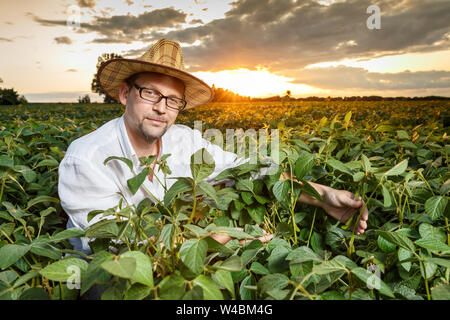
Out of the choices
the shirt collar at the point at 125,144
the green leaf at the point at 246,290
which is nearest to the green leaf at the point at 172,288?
the green leaf at the point at 246,290

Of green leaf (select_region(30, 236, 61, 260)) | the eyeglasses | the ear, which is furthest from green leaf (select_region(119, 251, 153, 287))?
the ear

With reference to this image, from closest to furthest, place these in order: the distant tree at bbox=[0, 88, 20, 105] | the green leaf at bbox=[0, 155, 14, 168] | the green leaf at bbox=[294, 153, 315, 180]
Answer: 1. the green leaf at bbox=[294, 153, 315, 180]
2. the green leaf at bbox=[0, 155, 14, 168]
3. the distant tree at bbox=[0, 88, 20, 105]

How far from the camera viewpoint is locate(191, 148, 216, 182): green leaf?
0.84 m

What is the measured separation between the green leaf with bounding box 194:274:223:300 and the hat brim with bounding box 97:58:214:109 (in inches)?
48.6

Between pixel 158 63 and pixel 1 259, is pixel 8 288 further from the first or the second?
pixel 158 63

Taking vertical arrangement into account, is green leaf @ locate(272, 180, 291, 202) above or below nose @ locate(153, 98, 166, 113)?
below

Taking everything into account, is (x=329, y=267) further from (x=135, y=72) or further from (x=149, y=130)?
(x=135, y=72)

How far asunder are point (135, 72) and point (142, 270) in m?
1.39

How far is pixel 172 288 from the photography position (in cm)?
63

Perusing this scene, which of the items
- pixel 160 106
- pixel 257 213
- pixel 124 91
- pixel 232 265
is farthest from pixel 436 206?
pixel 124 91

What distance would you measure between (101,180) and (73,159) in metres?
0.17

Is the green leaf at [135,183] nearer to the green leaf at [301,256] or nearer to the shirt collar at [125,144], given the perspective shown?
the green leaf at [301,256]

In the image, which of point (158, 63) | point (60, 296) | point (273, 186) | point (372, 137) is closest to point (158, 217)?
point (60, 296)

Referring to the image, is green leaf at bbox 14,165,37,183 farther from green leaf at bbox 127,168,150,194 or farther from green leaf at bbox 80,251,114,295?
green leaf at bbox 80,251,114,295
